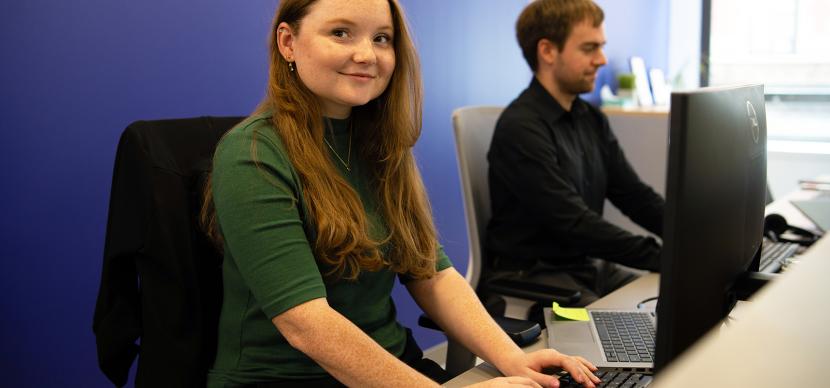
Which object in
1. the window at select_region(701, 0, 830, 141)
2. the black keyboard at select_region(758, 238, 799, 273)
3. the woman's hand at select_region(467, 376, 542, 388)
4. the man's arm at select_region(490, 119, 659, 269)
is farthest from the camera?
the window at select_region(701, 0, 830, 141)

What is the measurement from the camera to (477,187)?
2045mm

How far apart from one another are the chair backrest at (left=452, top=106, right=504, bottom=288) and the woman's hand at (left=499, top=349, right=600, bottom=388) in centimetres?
83

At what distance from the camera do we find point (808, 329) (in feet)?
1.56

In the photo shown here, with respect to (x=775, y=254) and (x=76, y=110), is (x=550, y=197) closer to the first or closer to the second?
(x=775, y=254)

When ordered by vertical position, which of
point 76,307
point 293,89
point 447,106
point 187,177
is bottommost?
point 76,307

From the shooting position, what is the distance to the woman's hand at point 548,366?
3.65 ft

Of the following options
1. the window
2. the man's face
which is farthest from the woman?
the window

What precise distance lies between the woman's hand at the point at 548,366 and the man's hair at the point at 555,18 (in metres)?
1.29

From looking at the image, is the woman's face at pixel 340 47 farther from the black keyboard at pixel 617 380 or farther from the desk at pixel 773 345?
the desk at pixel 773 345

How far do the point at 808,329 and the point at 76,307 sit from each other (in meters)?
1.72

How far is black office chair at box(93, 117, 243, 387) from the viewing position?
121 centimetres

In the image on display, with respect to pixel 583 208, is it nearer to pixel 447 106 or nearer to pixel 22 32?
pixel 447 106

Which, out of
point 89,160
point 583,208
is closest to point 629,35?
point 583,208

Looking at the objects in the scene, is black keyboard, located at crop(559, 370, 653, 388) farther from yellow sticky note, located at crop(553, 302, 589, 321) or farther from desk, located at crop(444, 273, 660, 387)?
yellow sticky note, located at crop(553, 302, 589, 321)
